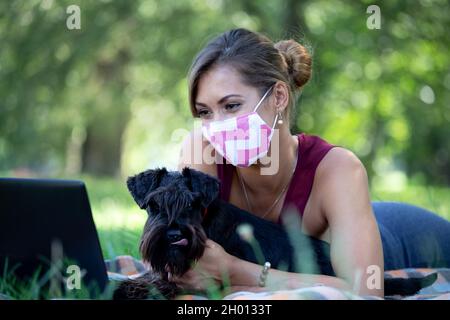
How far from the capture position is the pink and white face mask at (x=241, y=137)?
406 centimetres

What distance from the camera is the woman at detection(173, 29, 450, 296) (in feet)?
12.1

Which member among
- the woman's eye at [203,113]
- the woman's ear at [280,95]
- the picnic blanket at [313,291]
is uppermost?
the woman's ear at [280,95]

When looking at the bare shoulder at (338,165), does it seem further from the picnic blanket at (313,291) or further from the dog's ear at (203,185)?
the dog's ear at (203,185)

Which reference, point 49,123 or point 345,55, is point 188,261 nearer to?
point 345,55

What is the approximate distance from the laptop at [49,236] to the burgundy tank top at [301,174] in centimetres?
112

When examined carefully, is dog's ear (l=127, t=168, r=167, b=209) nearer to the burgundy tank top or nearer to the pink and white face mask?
the pink and white face mask

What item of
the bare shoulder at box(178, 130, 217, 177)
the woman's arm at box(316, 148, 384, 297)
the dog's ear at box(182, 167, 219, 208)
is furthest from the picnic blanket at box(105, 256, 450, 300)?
the bare shoulder at box(178, 130, 217, 177)

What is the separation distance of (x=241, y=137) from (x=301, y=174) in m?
0.55

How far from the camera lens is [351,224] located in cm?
388

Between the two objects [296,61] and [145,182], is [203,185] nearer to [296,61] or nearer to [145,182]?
[145,182]

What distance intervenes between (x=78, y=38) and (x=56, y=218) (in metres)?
10.9

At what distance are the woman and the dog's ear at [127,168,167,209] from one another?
437mm

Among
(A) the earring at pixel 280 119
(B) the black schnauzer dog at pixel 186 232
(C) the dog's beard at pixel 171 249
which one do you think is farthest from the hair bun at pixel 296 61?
(C) the dog's beard at pixel 171 249

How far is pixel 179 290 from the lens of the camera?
12.0 feet
